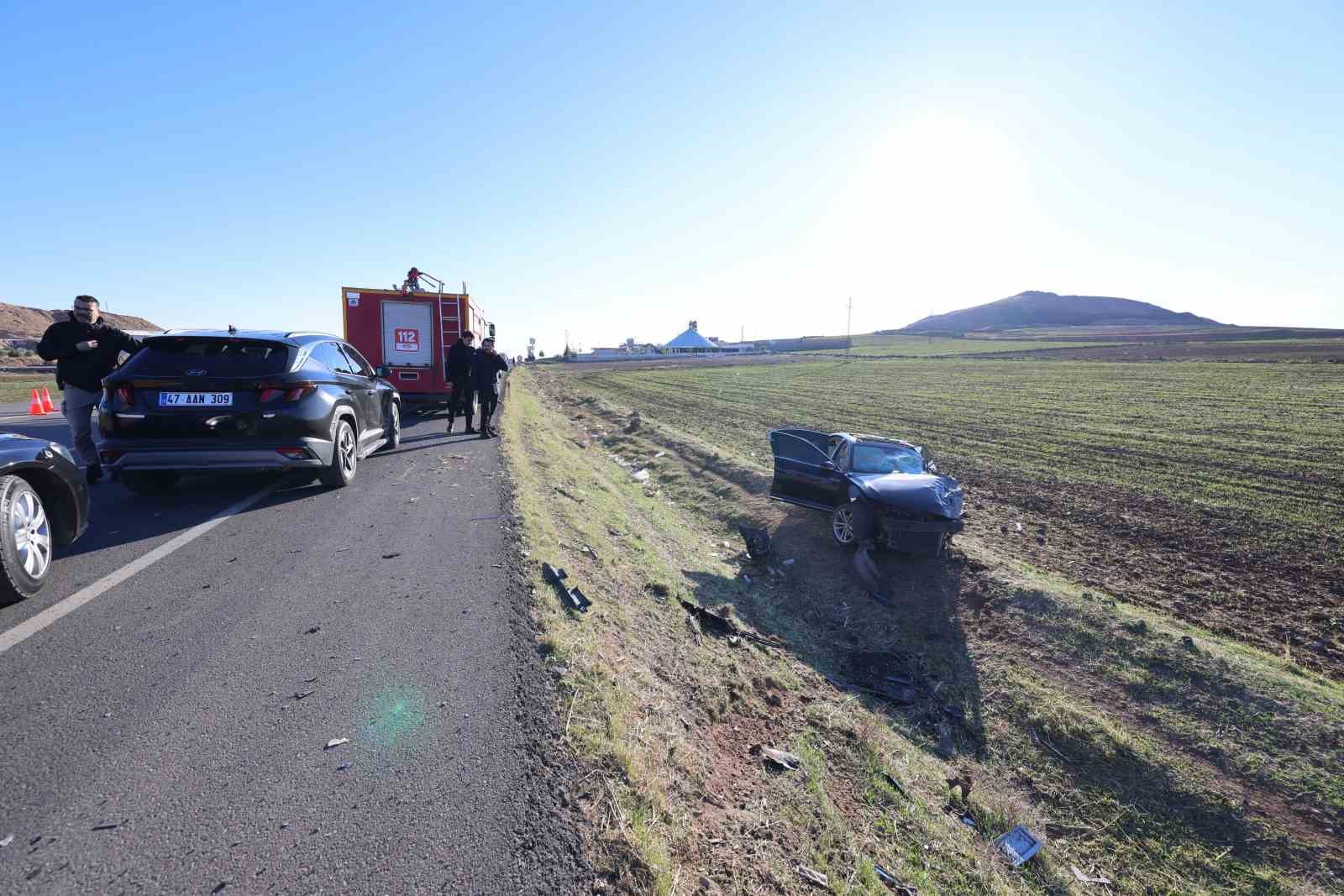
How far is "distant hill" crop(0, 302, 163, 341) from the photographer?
64469 mm

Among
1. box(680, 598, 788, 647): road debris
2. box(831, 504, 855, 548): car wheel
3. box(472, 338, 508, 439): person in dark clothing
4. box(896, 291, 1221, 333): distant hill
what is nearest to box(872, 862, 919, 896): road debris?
box(680, 598, 788, 647): road debris

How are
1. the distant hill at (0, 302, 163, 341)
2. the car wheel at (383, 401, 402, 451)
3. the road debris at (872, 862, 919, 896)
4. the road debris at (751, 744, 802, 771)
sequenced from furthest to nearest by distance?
the distant hill at (0, 302, 163, 341)
the car wheel at (383, 401, 402, 451)
the road debris at (751, 744, 802, 771)
the road debris at (872, 862, 919, 896)

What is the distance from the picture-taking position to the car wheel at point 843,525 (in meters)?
8.06

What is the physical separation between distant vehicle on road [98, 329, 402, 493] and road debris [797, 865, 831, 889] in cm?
578

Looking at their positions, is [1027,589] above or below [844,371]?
below

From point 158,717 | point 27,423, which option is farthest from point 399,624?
point 27,423

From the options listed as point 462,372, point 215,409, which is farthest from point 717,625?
point 462,372

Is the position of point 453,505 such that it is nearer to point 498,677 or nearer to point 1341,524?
point 498,677

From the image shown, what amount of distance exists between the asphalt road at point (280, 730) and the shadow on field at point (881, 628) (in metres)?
3.35

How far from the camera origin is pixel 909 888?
10.3ft

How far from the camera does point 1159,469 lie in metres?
11.9

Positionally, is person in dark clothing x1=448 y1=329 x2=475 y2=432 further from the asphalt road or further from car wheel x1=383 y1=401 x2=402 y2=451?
the asphalt road

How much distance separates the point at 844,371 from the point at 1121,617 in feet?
144

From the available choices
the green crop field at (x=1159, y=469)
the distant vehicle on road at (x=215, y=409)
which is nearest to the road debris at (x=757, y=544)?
the green crop field at (x=1159, y=469)
